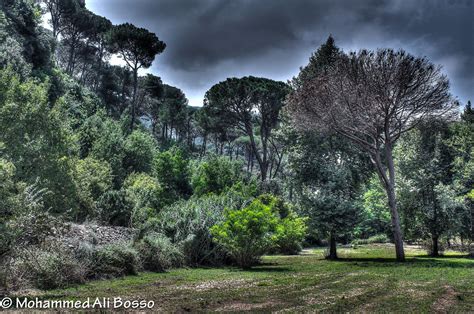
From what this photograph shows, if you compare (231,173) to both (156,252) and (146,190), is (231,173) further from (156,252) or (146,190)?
(156,252)

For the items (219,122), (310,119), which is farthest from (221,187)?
(310,119)

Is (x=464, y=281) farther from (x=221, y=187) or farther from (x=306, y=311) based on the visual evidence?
(x=221, y=187)

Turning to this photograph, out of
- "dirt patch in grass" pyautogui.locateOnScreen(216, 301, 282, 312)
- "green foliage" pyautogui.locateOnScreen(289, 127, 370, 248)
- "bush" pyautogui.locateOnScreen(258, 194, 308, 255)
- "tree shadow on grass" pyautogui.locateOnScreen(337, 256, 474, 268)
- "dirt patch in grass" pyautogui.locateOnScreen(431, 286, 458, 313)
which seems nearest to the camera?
"dirt patch in grass" pyautogui.locateOnScreen(216, 301, 282, 312)

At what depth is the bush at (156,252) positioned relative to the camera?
1588 cm

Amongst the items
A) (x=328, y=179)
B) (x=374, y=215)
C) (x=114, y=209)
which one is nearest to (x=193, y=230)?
(x=114, y=209)

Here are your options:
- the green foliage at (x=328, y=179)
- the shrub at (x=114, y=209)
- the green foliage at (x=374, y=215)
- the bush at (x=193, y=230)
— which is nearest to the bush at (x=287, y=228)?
the green foliage at (x=328, y=179)

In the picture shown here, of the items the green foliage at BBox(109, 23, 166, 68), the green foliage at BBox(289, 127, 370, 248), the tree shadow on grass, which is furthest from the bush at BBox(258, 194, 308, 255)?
the green foliage at BBox(109, 23, 166, 68)

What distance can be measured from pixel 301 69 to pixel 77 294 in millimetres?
30509

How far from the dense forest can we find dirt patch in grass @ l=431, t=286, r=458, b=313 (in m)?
8.50

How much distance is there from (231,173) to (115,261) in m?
24.7

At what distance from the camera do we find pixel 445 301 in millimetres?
9000

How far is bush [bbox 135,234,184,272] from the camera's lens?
52.1 feet

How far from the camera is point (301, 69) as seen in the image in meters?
36.5

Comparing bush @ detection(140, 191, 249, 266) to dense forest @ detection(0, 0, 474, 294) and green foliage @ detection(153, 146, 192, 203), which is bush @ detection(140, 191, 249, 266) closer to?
dense forest @ detection(0, 0, 474, 294)
